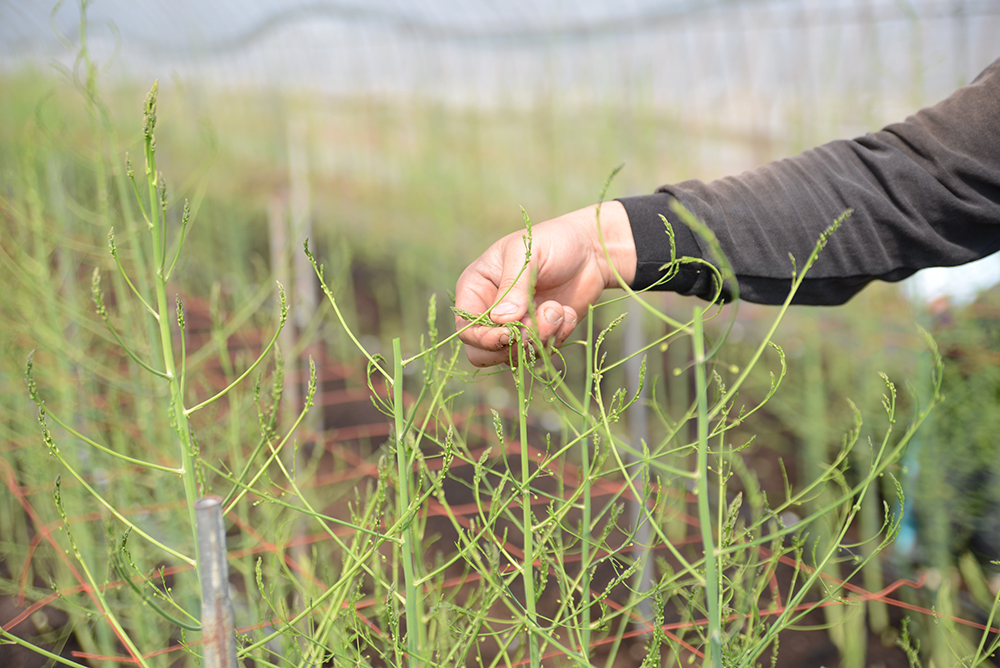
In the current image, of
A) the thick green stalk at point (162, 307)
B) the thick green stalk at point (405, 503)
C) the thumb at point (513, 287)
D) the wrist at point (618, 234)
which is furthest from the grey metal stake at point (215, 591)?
the wrist at point (618, 234)

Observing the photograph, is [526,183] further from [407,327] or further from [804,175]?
[804,175]

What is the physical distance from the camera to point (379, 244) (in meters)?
5.61

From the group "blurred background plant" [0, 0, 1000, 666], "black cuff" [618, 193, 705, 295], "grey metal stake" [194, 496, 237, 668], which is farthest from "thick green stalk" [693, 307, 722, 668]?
"black cuff" [618, 193, 705, 295]

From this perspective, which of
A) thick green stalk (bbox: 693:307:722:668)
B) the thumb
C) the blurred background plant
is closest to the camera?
thick green stalk (bbox: 693:307:722:668)

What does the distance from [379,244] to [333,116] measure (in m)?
2.67

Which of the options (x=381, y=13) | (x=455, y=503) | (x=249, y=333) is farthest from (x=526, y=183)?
(x=455, y=503)

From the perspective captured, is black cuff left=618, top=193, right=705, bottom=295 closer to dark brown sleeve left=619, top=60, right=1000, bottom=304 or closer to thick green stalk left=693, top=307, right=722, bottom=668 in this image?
dark brown sleeve left=619, top=60, right=1000, bottom=304

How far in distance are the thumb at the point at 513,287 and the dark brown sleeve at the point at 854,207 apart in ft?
0.75

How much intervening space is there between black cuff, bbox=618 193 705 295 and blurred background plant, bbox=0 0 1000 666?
1.35 ft

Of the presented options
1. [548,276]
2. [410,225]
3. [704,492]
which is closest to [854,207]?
[548,276]

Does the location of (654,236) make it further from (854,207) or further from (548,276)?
(854,207)

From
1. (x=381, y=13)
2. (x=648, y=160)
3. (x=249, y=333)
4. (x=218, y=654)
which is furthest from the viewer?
(x=381, y=13)

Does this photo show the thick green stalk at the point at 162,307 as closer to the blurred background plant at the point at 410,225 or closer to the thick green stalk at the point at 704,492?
the blurred background plant at the point at 410,225

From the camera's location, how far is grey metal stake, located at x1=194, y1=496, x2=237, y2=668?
1.94 feet
